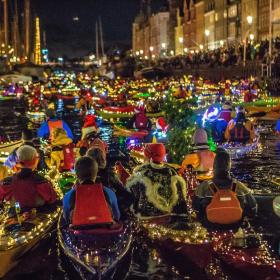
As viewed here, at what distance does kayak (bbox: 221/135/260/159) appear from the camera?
16.5 metres

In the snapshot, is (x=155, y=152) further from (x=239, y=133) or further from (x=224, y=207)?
(x=239, y=133)

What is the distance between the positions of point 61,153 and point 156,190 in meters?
4.91

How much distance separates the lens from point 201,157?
10.1 m

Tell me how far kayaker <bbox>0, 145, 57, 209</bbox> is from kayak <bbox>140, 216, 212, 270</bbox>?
4.90 feet

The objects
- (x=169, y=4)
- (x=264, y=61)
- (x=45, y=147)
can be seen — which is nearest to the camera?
(x=45, y=147)

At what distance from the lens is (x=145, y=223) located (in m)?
8.23

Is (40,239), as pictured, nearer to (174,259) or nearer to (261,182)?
(174,259)

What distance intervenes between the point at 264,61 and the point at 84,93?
13.5 m

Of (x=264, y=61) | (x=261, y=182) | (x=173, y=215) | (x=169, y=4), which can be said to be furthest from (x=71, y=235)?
(x=169, y=4)

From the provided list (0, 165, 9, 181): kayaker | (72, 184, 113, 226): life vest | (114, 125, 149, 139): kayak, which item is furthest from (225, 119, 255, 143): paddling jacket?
(72, 184, 113, 226): life vest

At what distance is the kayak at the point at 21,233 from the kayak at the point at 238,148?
888 centimetres

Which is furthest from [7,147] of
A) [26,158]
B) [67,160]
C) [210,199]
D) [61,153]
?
[210,199]

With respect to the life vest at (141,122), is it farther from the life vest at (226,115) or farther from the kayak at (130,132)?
the life vest at (226,115)

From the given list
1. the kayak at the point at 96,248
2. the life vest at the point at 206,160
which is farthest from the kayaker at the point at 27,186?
the life vest at the point at 206,160
